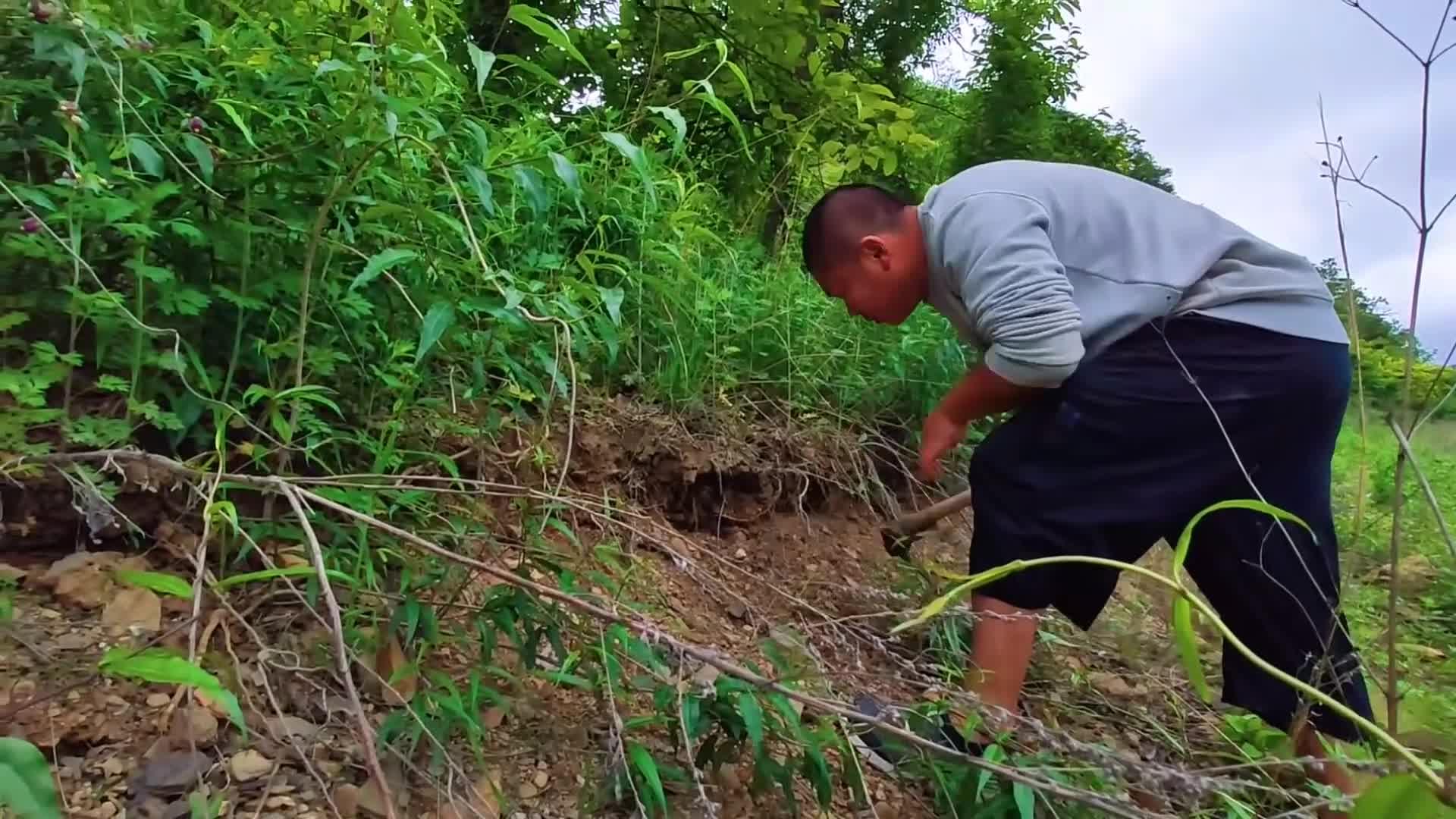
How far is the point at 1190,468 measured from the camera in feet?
4.68

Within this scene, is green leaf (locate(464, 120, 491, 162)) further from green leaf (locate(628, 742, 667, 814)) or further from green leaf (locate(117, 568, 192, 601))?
green leaf (locate(628, 742, 667, 814))

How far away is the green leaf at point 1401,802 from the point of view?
507 millimetres

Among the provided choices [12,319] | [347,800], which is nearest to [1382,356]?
[347,800]

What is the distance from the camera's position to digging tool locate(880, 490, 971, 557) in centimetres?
187

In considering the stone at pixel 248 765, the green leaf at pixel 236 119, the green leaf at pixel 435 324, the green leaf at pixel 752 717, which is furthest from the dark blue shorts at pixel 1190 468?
the green leaf at pixel 236 119

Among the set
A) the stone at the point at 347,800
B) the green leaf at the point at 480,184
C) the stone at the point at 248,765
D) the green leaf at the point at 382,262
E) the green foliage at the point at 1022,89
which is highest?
the green foliage at the point at 1022,89

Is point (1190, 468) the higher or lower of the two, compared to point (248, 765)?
higher

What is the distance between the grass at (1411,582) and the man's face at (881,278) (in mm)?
834

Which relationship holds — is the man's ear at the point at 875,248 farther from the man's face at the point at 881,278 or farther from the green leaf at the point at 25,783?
the green leaf at the point at 25,783

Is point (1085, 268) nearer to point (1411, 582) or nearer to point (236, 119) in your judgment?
point (236, 119)

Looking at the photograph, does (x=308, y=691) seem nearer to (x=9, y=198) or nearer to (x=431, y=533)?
(x=431, y=533)

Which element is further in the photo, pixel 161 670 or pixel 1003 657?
pixel 1003 657

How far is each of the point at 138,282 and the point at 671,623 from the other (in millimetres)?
871

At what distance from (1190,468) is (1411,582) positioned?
1625 mm
